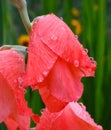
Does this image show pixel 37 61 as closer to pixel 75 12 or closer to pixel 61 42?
pixel 61 42

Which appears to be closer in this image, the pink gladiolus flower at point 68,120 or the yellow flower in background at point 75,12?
the pink gladiolus flower at point 68,120

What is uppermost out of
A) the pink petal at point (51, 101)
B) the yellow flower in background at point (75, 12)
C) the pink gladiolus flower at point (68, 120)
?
the pink petal at point (51, 101)

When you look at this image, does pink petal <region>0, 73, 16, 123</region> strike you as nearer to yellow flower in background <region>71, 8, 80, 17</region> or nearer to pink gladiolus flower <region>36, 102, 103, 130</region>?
pink gladiolus flower <region>36, 102, 103, 130</region>

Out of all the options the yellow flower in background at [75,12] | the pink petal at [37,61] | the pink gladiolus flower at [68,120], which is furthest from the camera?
the yellow flower in background at [75,12]

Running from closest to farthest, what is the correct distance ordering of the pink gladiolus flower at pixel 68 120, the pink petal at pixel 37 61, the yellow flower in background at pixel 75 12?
the pink petal at pixel 37 61
the pink gladiolus flower at pixel 68 120
the yellow flower in background at pixel 75 12

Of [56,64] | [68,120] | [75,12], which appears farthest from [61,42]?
[75,12]

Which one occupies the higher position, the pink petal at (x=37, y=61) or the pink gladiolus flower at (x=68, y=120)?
the pink petal at (x=37, y=61)

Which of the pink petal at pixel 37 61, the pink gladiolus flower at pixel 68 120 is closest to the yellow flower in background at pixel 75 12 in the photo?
the pink gladiolus flower at pixel 68 120

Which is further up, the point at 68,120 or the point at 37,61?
the point at 37,61

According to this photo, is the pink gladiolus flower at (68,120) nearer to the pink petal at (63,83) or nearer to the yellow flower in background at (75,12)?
the pink petal at (63,83)
